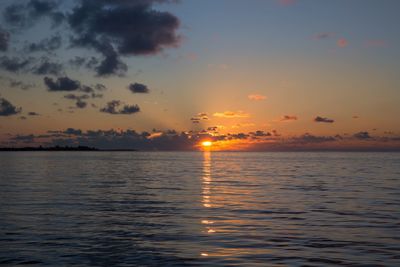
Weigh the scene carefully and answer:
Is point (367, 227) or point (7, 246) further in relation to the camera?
point (367, 227)

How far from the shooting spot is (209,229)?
82.2 ft

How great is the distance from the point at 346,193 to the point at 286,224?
21.9 meters

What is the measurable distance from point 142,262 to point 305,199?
85.3 feet

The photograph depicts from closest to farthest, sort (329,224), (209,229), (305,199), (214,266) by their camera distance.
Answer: (214,266) → (209,229) → (329,224) → (305,199)

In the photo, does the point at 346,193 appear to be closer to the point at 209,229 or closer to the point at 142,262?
the point at 209,229

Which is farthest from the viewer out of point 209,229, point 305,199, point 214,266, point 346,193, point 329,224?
point 346,193

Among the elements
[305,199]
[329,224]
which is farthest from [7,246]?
[305,199]

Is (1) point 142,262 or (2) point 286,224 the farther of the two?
(2) point 286,224

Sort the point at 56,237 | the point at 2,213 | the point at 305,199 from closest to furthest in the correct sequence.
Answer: the point at 56,237, the point at 2,213, the point at 305,199

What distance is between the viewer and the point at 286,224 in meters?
26.8

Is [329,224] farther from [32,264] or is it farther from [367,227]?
[32,264]

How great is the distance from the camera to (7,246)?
2017 centimetres

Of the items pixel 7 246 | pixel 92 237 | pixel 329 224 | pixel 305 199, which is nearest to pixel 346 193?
pixel 305 199

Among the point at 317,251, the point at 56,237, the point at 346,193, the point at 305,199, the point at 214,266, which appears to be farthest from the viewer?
the point at 346,193
